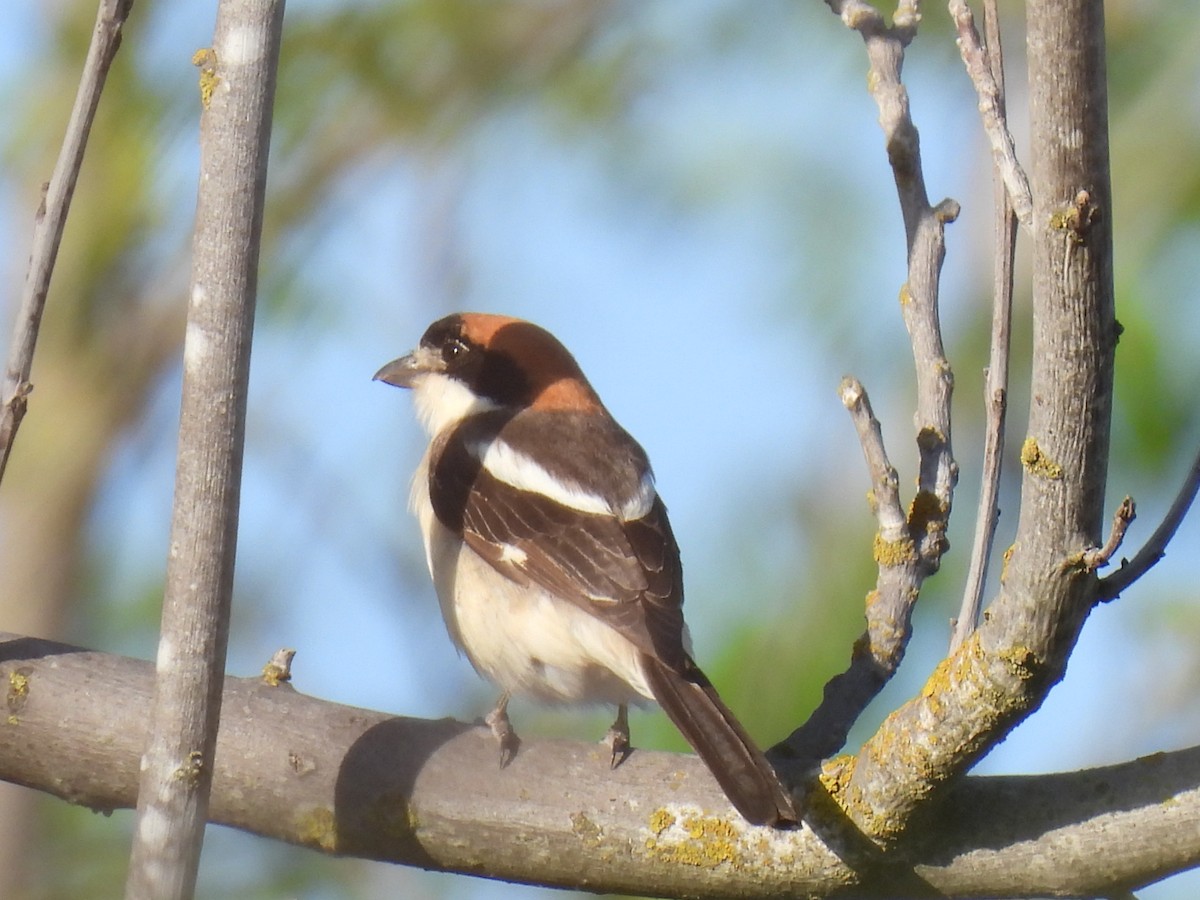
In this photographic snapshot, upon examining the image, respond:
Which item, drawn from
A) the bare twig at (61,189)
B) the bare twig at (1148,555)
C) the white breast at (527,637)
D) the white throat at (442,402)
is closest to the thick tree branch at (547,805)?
the bare twig at (1148,555)

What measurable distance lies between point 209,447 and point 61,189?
517mm

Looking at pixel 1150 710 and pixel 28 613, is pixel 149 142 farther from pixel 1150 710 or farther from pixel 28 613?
pixel 1150 710

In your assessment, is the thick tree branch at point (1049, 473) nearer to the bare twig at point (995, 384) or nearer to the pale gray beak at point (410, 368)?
the bare twig at point (995, 384)

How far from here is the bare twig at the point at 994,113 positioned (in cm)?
202

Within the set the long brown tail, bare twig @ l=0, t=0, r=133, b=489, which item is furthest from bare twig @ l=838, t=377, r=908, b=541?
bare twig @ l=0, t=0, r=133, b=489

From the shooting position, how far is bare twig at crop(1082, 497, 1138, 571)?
198 cm

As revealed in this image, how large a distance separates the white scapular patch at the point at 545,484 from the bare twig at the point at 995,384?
1178mm

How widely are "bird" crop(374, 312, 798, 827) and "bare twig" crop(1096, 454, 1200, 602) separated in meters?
0.87

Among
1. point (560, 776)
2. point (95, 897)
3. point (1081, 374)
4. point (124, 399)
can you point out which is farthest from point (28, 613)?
point (1081, 374)

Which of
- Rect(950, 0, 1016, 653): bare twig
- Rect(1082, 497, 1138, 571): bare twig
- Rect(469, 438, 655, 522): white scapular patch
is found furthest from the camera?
Rect(469, 438, 655, 522): white scapular patch

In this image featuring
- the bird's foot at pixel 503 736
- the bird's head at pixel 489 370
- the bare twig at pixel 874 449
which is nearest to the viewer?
the bird's foot at pixel 503 736

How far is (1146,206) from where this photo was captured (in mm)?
4008

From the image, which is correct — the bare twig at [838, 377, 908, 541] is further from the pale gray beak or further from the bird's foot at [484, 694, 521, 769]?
the pale gray beak

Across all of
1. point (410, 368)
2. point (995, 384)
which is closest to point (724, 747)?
point (995, 384)
